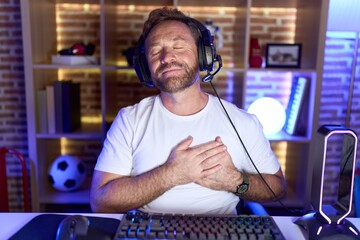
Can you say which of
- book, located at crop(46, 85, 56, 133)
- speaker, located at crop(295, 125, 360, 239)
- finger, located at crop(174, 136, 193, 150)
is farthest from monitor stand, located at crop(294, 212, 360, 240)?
book, located at crop(46, 85, 56, 133)

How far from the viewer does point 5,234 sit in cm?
100

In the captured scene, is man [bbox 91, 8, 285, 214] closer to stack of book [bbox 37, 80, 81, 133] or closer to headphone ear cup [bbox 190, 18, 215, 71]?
headphone ear cup [bbox 190, 18, 215, 71]

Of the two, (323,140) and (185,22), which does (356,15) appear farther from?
(323,140)

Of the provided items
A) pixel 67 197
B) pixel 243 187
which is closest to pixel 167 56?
pixel 243 187

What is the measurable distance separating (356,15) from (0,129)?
259cm

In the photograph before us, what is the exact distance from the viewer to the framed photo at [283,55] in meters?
2.40

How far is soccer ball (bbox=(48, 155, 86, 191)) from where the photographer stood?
2.42m

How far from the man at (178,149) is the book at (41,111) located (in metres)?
1.04

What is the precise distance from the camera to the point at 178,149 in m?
1.39

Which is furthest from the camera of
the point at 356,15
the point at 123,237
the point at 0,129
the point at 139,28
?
the point at 0,129

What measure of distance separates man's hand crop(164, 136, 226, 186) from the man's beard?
227 mm

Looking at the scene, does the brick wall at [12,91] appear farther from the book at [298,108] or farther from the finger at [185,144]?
the book at [298,108]

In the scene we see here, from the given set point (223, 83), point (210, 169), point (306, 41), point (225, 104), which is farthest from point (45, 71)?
point (306, 41)

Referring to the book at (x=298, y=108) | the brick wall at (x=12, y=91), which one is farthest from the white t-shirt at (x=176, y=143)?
the brick wall at (x=12, y=91)
